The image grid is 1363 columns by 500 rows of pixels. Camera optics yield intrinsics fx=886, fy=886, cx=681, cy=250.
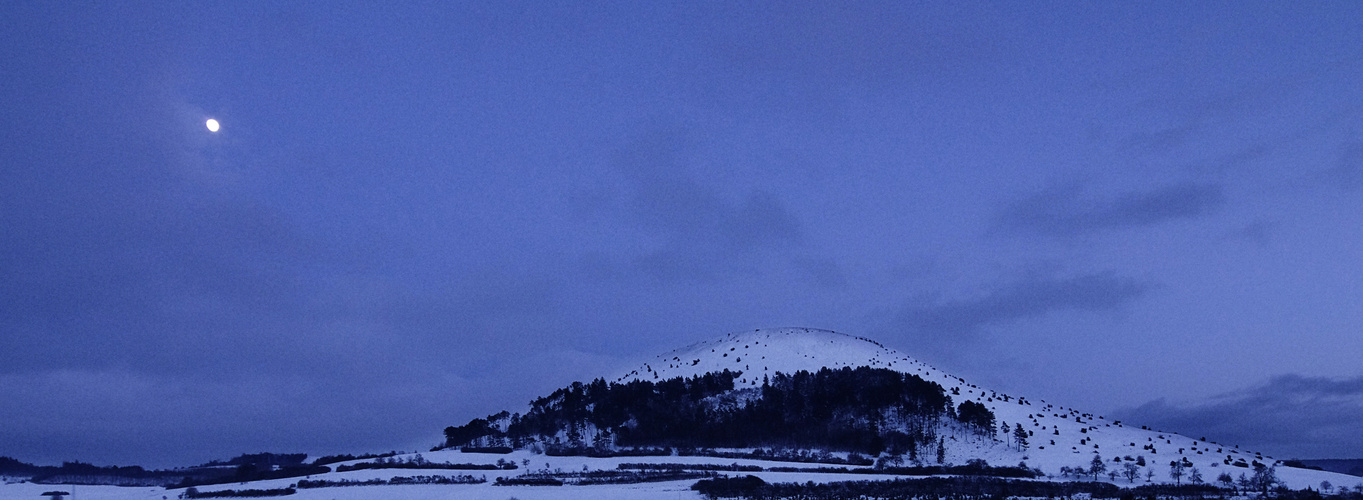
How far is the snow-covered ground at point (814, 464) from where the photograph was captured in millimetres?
67562

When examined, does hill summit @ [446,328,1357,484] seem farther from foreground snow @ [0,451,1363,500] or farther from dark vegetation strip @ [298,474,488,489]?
dark vegetation strip @ [298,474,488,489]

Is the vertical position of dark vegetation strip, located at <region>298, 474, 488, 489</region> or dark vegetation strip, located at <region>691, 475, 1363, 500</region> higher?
dark vegetation strip, located at <region>298, 474, 488, 489</region>

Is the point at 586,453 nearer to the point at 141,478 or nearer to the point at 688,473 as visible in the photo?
the point at 688,473

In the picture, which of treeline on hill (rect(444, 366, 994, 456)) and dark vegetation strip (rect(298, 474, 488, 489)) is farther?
treeline on hill (rect(444, 366, 994, 456))

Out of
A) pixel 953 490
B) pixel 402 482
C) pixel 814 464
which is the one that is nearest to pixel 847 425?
pixel 814 464

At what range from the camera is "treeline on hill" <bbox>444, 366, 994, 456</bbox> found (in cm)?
10844

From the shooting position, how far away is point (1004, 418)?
113125 mm

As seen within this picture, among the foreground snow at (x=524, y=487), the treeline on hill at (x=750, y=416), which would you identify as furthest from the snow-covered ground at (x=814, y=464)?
the treeline on hill at (x=750, y=416)

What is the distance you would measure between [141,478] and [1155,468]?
117m

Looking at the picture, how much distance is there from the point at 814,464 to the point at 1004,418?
1332 inches

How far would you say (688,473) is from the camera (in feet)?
262

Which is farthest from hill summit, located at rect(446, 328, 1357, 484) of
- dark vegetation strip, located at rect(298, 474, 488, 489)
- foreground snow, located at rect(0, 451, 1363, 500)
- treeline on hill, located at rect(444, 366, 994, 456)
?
dark vegetation strip, located at rect(298, 474, 488, 489)

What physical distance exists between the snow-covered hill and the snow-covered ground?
161 millimetres

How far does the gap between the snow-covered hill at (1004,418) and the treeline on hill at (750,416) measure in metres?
6.10
